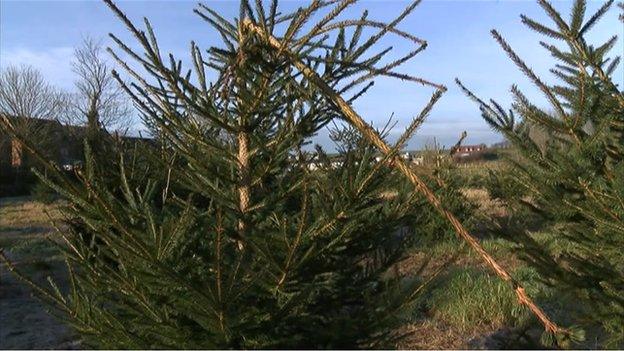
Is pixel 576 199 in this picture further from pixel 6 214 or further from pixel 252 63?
pixel 6 214

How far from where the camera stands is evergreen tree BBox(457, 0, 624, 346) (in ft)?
11.0

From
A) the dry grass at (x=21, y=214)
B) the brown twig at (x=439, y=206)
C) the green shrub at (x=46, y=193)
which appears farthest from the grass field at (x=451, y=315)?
the dry grass at (x=21, y=214)

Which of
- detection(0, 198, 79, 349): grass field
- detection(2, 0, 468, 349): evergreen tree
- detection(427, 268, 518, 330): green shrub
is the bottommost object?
detection(0, 198, 79, 349): grass field

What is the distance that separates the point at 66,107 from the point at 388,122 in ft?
112

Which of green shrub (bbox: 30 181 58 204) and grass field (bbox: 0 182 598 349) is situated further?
grass field (bbox: 0 182 598 349)

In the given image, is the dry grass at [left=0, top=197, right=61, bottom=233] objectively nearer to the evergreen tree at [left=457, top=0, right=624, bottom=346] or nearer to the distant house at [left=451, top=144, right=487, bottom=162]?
the distant house at [left=451, top=144, right=487, bottom=162]

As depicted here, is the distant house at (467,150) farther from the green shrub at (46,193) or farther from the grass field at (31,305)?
the grass field at (31,305)

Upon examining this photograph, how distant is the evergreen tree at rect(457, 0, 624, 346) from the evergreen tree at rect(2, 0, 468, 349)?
1015mm

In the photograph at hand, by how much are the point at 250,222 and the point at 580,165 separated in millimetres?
1974

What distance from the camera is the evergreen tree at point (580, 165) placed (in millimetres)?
3346

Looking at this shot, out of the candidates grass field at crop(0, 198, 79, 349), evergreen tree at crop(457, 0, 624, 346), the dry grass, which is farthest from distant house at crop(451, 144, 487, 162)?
the dry grass

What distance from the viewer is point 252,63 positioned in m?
2.37

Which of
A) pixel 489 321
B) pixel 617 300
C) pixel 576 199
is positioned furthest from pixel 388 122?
pixel 489 321

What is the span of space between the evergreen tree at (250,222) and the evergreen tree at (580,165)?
101 centimetres
